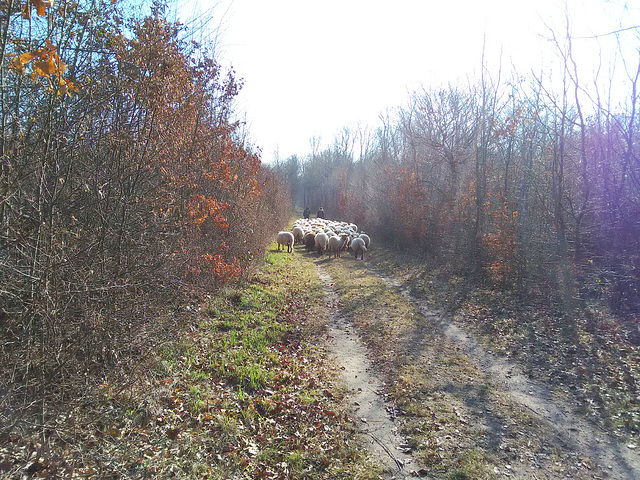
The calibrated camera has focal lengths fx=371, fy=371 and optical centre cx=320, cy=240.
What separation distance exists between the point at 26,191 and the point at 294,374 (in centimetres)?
493

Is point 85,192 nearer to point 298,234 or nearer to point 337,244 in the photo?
point 337,244

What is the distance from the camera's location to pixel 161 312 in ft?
18.8

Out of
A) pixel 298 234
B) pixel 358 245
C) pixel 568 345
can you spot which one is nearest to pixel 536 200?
pixel 568 345

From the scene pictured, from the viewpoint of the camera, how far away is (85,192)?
4.59m

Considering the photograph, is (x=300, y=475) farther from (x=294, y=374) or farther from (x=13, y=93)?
(x=13, y=93)

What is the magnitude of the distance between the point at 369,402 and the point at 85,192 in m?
5.10

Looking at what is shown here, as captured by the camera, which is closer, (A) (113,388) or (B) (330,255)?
(A) (113,388)

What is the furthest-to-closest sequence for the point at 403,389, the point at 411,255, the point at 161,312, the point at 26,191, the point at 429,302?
the point at 411,255 < the point at 429,302 < the point at 403,389 < the point at 161,312 < the point at 26,191

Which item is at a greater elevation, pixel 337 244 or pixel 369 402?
pixel 337 244

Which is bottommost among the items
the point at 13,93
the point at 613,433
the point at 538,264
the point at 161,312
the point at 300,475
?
the point at 300,475

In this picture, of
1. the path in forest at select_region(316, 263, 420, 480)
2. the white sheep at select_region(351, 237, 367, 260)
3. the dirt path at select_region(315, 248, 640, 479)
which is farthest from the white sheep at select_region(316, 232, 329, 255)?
the dirt path at select_region(315, 248, 640, 479)

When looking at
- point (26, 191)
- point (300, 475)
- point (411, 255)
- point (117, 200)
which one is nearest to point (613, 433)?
point (300, 475)

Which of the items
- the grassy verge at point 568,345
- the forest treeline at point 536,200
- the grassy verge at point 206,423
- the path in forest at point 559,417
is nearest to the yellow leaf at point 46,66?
the grassy verge at point 206,423

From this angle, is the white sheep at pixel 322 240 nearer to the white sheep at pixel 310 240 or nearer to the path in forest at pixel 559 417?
the white sheep at pixel 310 240
